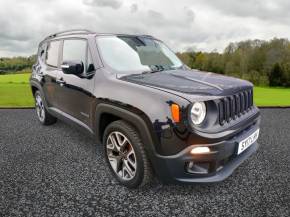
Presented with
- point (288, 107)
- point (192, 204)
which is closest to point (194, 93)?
point (192, 204)

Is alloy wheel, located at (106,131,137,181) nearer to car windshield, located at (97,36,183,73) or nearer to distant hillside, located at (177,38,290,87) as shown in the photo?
car windshield, located at (97,36,183,73)

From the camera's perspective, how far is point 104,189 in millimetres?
3133

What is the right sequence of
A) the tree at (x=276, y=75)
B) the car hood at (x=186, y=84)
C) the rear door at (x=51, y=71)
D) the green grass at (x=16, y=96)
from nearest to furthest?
the car hood at (x=186, y=84) < the rear door at (x=51, y=71) < the green grass at (x=16, y=96) < the tree at (x=276, y=75)

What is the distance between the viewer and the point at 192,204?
2816 mm

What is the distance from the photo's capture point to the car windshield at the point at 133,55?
11.2 ft

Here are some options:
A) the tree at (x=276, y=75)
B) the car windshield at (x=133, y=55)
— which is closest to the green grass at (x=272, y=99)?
the car windshield at (x=133, y=55)

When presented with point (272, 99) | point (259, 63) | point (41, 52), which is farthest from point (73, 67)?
point (259, 63)

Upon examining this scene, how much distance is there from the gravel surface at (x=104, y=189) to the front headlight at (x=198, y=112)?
915mm

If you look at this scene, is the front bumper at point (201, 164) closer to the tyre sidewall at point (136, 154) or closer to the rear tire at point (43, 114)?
the tyre sidewall at point (136, 154)

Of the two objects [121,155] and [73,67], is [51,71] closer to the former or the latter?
[73,67]

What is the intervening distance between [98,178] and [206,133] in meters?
1.61

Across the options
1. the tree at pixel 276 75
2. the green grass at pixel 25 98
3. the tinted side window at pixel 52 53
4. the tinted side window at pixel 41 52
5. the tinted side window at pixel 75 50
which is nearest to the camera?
the tinted side window at pixel 75 50

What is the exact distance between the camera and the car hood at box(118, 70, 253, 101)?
2.62 metres

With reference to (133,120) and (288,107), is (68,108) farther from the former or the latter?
(288,107)
